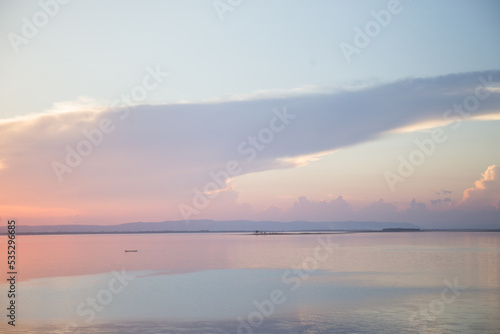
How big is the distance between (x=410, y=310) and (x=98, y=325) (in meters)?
19.0

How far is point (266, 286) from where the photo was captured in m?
41.2
